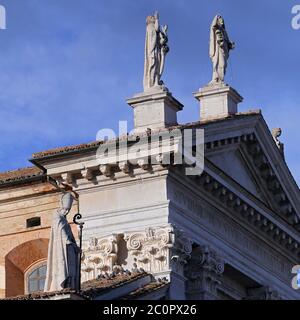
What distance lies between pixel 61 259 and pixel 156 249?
4139mm

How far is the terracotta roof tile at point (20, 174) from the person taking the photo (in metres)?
34.4

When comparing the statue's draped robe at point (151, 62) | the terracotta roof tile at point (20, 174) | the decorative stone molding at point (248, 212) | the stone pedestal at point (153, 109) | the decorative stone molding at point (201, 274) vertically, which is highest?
the statue's draped robe at point (151, 62)

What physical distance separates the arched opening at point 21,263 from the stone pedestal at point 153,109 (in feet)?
11.9

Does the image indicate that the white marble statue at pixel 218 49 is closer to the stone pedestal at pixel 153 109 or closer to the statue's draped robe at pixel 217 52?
the statue's draped robe at pixel 217 52

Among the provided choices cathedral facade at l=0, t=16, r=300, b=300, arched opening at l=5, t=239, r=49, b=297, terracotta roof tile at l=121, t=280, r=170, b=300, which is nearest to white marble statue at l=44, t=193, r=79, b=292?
cathedral facade at l=0, t=16, r=300, b=300

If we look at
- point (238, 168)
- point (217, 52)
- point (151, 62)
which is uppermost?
point (217, 52)

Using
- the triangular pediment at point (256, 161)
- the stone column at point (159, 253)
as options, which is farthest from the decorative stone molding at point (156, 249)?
the triangular pediment at point (256, 161)

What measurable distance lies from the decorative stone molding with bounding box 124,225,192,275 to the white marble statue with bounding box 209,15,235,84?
464cm

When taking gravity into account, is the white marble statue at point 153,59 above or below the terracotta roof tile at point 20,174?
above

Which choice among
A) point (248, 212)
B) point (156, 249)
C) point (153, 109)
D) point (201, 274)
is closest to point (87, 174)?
point (153, 109)

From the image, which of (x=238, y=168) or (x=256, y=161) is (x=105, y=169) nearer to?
(x=238, y=168)

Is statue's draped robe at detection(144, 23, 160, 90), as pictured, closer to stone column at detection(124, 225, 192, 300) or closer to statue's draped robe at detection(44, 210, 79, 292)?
stone column at detection(124, 225, 192, 300)

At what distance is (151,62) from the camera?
1309 inches
